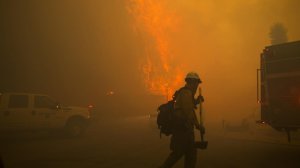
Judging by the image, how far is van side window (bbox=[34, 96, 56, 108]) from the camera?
15430mm

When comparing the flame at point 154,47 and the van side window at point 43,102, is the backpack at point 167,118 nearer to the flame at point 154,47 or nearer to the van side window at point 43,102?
the van side window at point 43,102

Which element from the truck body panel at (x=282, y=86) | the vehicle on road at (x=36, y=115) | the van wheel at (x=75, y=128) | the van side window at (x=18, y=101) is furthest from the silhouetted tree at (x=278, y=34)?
the van side window at (x=18, y=101)

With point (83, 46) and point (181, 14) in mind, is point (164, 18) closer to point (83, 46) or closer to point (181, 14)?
point (83, 46)

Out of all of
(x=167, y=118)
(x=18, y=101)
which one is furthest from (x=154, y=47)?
(x=167, y=118)

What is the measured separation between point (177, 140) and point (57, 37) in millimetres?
33679

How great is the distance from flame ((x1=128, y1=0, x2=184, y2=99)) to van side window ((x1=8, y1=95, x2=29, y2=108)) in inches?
1354

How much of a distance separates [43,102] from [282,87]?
9.74 m

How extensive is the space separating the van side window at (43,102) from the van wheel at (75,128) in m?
1.32

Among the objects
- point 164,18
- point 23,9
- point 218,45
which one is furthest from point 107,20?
point 218,45

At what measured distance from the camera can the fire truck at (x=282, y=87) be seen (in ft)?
35.1

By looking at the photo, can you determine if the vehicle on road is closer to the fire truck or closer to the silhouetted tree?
the fire truck

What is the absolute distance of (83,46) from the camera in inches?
1564

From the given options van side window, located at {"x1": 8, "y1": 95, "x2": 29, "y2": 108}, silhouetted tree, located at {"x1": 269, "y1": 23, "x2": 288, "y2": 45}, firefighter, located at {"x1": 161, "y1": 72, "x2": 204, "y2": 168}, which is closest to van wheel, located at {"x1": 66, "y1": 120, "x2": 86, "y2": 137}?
van side window, located at {"x1": 8, "y1": 95, "x2": 29, "y2": 108}

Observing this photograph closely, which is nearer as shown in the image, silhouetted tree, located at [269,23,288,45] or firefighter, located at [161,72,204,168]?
firefighter, located at [161,72,204,168]
